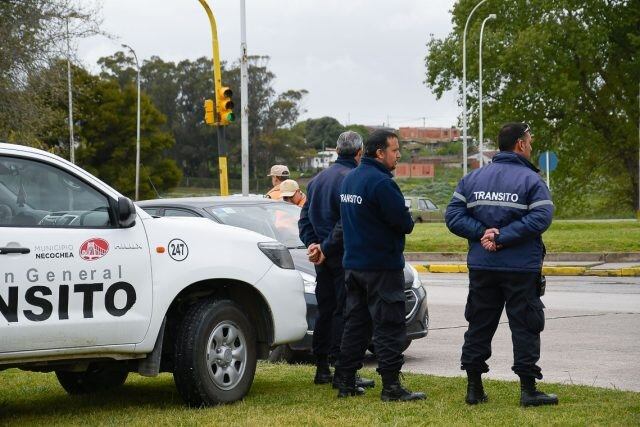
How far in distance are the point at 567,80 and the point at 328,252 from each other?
37.9m

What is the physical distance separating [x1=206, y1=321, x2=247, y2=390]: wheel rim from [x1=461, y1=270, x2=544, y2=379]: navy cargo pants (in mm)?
1496

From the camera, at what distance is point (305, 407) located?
293 inches

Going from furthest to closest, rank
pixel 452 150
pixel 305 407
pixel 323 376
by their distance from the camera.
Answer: pixel 452 150 → pixel 323 376 → pixel 305 407

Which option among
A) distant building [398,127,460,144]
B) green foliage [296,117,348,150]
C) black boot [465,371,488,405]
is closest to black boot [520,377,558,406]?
black boot [465,371,488,405]

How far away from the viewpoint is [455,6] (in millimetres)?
51406

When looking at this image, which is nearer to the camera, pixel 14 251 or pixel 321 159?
pixel 14 251

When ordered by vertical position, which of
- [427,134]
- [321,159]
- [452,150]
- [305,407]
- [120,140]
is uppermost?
[427,134]

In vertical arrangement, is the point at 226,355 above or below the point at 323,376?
above

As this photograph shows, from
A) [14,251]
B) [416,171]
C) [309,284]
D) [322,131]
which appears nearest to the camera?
[14,251]


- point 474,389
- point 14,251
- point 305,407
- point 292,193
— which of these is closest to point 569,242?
point 292,193

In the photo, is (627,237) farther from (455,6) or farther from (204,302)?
(455,6)

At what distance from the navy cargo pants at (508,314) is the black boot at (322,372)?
54.0 inches

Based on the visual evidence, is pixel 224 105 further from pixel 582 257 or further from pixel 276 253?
pixel 276 253

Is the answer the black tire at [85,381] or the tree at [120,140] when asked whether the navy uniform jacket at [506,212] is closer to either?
the black tire at [85,381]
